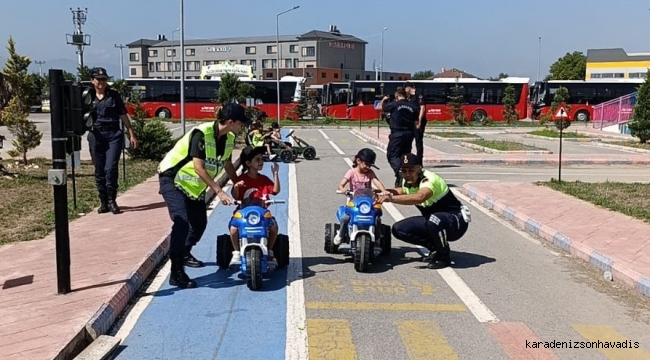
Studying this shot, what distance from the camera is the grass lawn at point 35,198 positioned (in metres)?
7.95

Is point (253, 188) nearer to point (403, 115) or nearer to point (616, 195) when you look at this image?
point (403, 115)

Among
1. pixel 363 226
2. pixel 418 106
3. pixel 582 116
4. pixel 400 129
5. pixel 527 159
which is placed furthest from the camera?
pixel 582 116

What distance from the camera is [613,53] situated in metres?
79.8

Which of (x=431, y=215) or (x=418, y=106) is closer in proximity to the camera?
(x=431, y=215)

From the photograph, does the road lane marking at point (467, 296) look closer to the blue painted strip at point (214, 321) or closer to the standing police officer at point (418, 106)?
the blue painted strip at point (214, 321)

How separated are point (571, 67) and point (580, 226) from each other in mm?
84674

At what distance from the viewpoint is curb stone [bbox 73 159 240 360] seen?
4539 mm

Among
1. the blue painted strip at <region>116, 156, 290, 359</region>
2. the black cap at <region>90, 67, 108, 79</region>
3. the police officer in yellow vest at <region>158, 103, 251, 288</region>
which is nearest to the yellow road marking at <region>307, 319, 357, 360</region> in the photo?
the blue painted strip at <region>116, 156, 290, 359</region>

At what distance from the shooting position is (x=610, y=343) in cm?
467

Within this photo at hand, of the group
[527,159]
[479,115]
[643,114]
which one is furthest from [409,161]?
[479,115]

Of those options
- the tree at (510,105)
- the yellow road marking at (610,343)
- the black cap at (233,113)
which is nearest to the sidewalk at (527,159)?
the black cap at (233,113)

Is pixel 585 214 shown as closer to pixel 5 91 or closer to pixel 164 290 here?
pixel 164 290

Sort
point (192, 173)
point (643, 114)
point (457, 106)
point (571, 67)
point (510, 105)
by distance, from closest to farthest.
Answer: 1. point (192, 173)
2. point (643, 114)
3. point (457, 106)
4. point (510, 105)
5. point (571, 67)

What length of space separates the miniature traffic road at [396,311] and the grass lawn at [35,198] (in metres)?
2.26
